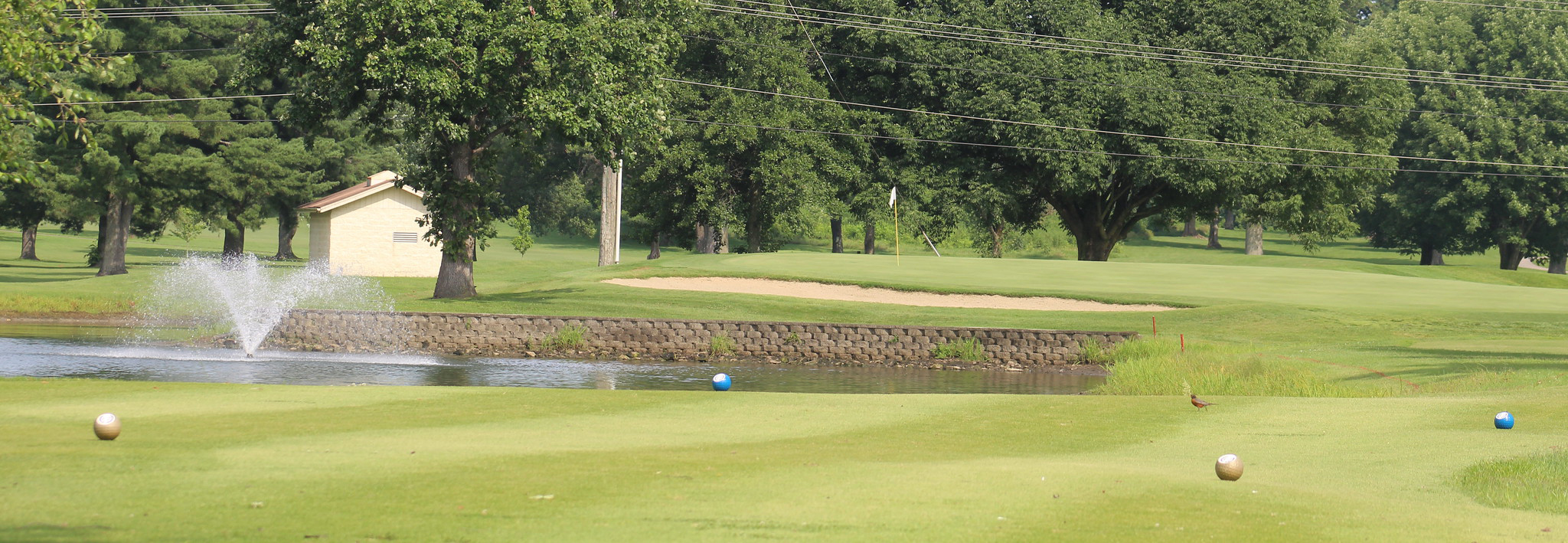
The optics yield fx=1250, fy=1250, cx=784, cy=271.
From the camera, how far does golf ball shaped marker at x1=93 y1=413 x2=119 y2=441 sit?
28.9 ft

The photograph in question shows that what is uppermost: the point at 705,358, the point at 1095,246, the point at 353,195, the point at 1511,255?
the point at 353,195

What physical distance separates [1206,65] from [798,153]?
1614 cm

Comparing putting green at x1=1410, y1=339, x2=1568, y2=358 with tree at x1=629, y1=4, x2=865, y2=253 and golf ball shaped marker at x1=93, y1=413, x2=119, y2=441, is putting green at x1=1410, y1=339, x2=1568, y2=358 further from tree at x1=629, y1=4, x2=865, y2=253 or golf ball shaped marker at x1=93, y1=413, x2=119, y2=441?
tree at x1=629, y1=4, x2=865, y2=253

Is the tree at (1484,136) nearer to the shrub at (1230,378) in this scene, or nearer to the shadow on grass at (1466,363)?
the shadow on grass at (1466,363)

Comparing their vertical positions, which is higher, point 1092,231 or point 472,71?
point 472,71

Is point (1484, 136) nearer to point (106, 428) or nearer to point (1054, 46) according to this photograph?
point (1054, 46)

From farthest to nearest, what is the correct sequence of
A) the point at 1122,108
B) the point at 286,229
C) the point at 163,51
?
the point at 286,229 < the point at 163,51 < the point at 1122,108

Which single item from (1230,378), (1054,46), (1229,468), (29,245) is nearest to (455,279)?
(1230,378)

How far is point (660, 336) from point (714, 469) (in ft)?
63.5

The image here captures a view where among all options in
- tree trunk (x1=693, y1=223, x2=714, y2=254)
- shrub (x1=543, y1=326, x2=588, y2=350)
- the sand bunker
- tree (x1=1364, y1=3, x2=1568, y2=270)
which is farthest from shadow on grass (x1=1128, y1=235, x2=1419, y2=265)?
shrub (x1=543, y1=326, x2=588, y2=350)

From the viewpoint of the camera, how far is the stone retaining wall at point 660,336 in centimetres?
2744

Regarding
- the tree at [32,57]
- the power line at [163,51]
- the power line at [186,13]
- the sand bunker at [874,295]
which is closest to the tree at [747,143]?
the sand bunker at [874,295]

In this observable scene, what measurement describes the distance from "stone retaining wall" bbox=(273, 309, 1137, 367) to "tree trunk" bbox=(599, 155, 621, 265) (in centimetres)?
1603

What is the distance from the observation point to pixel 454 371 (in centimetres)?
2278
